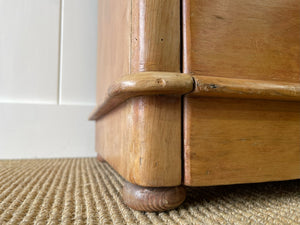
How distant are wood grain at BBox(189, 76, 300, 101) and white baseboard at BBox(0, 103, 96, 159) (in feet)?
2.55

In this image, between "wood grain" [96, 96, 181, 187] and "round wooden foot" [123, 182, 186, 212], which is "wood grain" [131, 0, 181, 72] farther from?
"round wooden foot" [123, 182, 186, 212]

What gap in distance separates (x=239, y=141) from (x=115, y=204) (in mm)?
218

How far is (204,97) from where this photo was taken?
1.19 ft

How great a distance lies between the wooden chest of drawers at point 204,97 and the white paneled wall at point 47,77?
0.67m

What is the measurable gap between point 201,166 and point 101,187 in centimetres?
25

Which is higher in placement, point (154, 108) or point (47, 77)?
point (47, 77)

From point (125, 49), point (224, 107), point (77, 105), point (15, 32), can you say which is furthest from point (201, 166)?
point (15, 32)

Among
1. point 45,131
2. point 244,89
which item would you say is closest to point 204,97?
point 244,89

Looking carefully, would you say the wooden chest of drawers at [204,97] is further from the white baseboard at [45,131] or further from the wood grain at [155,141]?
the white baseboard at [45,131]

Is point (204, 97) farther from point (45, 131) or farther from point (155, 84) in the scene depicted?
point (45, 131)

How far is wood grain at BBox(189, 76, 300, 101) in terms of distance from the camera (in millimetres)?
342

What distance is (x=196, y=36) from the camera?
37 centimetres

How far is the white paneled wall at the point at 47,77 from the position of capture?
98 centimetres

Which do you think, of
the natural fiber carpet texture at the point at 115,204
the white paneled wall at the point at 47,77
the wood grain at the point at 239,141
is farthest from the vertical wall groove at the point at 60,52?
the wood grain at the point at 239,141
